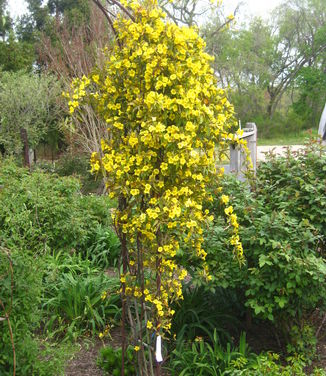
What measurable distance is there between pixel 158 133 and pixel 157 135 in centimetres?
1

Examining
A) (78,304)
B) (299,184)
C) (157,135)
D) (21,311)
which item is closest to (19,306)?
(21,311)

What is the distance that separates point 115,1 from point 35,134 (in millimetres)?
13099

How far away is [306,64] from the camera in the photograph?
35375 mm

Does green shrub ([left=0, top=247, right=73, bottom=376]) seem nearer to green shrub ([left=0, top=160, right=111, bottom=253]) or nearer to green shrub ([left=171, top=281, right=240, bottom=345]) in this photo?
green shrub ([left=171, top=281, right=240, bottom=345])

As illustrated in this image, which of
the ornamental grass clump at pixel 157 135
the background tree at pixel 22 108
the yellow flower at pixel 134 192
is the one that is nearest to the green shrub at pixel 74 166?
the background tree at pixel 22 108

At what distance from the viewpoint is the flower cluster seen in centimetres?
224

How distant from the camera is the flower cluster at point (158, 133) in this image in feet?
7.34

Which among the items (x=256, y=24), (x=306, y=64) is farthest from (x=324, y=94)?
(x=256, y=24)

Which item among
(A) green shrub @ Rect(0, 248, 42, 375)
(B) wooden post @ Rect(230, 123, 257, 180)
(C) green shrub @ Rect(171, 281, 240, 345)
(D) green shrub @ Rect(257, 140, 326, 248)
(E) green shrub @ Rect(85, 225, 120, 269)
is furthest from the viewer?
(B) wooden post @ Rect(230, 123, 257, 180)

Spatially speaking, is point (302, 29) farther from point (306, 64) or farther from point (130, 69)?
point (130, 69)

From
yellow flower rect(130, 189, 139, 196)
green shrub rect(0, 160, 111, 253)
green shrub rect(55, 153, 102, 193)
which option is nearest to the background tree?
green shrub rect(55, 153, 102, 193)

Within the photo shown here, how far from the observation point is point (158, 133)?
7.23ft

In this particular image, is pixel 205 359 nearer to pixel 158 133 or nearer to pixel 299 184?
pixel 299 184

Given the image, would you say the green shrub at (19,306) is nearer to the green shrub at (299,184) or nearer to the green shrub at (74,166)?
the green shrub at (299,184)
